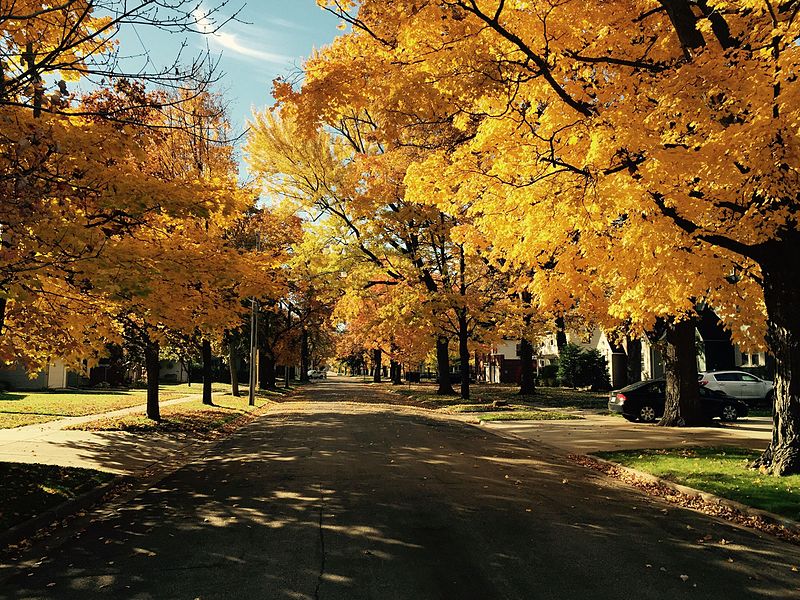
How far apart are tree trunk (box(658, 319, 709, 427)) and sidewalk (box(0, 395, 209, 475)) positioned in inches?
537

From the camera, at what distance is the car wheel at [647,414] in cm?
2064

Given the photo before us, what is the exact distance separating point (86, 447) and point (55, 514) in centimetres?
621

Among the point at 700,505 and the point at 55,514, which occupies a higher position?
the point at 55,514

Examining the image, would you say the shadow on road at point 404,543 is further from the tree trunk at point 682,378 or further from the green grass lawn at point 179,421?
the tree trunk at point 682,378

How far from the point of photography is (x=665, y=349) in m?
17.9

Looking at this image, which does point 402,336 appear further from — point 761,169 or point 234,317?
point 761,169

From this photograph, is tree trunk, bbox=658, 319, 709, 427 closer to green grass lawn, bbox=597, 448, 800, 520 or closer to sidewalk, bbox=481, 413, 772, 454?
sidewalk, bbox=481, 413, 772, 454

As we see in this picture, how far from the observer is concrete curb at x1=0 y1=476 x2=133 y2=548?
22.2ft

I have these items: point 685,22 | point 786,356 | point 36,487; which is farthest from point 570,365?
point 36,487

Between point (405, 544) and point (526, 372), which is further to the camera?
point (526, 372)

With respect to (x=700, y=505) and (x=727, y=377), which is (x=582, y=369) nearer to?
(x=727, y=377)

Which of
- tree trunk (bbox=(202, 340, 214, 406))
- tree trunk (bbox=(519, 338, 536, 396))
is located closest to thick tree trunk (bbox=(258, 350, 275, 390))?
tree trunk (bbox=(202, 340, 214, 406))

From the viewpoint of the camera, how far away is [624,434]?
16.6 metres

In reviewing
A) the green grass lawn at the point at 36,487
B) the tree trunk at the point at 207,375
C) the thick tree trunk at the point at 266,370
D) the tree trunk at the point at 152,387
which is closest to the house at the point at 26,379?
the tree trunk at the point at 207,375
